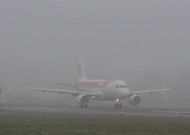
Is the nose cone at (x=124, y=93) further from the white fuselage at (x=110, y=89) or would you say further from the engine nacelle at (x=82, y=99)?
the engine nacelle at (x=82, y=99)

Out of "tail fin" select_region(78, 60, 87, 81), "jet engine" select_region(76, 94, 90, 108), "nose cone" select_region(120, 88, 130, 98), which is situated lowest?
"jet engine" select_region(76, 94, 90, 108)

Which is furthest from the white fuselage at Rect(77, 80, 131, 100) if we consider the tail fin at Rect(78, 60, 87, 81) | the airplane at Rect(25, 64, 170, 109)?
the tail fin at Rect(78, 60, 87, 81)

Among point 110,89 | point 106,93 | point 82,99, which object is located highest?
point 110,89

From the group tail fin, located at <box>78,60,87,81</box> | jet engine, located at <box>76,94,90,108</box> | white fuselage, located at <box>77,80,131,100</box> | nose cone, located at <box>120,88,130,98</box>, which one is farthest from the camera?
tail fin, located at <box>78,60,87,81</box>

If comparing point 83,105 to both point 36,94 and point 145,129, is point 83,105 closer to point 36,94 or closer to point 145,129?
point 145,129

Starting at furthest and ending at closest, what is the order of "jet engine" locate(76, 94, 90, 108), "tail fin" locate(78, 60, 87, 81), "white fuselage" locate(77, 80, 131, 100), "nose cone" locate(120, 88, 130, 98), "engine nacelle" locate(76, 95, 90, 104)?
"tail fin" locate(78, 60, 87, 81) → "engine nacelle" locate(76, 95, 90, 104) → "jet engine" locate(76, 94, 90, 108) → "white fuselage" locate(77, 80, 131, 100) → "nose cone" locate(120, 88, 130, 98)

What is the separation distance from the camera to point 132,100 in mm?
88500

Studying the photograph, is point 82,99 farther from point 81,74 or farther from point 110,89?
point 81,74

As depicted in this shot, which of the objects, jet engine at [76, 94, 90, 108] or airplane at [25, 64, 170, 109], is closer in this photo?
airplane at [25, 64, 170, 109]

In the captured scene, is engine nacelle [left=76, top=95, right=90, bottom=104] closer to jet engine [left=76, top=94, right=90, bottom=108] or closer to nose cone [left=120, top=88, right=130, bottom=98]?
jet engine [left=76, top=94, right=90, bottom=108]

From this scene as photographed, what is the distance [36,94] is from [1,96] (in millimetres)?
13056

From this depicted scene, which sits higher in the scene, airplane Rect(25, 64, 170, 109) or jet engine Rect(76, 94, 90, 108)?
airplane Rect(25, 64, 170, 109)

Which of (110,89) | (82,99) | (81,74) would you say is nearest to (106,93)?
(110,89)

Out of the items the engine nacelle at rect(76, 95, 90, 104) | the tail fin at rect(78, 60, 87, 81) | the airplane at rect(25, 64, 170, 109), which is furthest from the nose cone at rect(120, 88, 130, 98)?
the tail fin at rect(78, 60, 87, 81)
